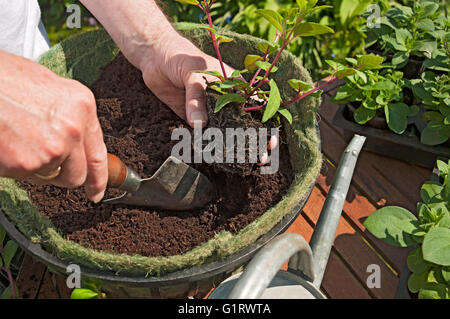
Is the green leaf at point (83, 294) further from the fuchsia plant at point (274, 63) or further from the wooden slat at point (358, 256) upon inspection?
the wooden slat at point (358, 256)

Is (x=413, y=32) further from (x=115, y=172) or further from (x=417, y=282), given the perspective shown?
(x=115, y=172)

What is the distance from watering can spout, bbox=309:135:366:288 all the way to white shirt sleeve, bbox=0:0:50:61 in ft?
3.02

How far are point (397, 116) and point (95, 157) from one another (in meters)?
0.87

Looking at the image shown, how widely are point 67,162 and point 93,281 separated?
291mm

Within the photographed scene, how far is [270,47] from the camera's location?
0.76 m

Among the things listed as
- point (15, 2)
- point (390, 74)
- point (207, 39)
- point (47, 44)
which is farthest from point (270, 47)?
point (47, 44)

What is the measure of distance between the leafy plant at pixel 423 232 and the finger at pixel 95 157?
1.95 ft

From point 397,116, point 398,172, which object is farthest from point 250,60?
point 398,172

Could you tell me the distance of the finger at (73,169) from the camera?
56cm

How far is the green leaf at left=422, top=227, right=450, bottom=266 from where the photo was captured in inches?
28.0

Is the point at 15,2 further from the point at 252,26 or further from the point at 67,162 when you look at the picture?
the point at 252,26

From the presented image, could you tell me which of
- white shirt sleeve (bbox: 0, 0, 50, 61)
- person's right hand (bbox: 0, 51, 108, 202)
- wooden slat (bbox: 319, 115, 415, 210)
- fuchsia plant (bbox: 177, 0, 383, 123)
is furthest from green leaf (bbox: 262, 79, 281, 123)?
white shirt sleeve (bbox: 0, 0, 50, 61)

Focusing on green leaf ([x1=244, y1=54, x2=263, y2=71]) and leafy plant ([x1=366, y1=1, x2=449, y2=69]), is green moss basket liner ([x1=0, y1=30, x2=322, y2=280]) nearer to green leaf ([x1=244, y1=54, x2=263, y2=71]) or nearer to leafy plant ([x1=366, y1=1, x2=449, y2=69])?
green leaf ([x1=244, y1=54, x2=263, y2=71])

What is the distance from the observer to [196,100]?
2.90 feet
